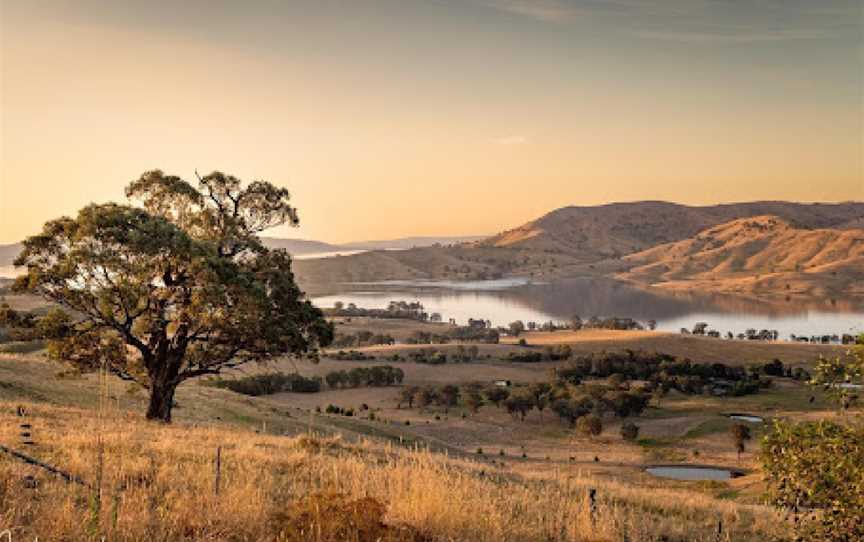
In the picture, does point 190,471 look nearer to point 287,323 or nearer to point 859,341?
point 859,341

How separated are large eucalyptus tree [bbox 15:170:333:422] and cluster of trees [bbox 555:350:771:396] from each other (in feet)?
275

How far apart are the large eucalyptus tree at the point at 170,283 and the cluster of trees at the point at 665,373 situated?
83.7 m

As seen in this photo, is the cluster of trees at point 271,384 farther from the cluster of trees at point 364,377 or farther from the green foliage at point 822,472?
the green foliage at point 822,472

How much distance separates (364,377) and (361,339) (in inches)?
2299

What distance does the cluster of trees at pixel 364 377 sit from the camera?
340 ft

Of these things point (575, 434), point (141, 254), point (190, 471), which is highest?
point (141, 254)

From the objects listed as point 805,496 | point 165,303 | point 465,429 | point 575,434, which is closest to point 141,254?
point 165,303

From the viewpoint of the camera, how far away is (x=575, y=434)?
254 ft

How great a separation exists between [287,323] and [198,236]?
19.6ft

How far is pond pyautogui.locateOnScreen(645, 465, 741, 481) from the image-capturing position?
57906mm

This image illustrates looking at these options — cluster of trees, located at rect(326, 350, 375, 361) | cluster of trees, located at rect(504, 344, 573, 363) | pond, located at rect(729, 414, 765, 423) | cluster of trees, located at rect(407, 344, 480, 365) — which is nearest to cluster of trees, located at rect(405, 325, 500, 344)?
cluster of trees, located at rect(407, 344, 480, 365)

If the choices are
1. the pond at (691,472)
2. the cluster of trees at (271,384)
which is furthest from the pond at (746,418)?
the cluster of trees at (271,384)

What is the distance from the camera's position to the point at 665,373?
112 m

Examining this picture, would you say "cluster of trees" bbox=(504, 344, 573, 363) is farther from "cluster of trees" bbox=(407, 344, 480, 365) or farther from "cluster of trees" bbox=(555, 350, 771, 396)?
"cluster of trees" bbox=(555, 350, 771, 396)
